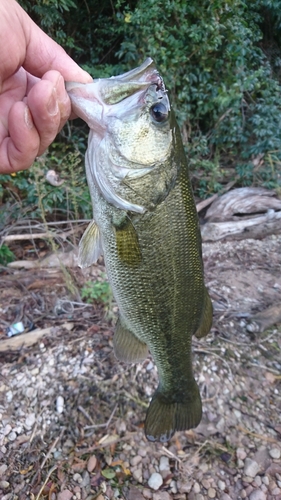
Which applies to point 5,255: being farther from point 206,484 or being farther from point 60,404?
point 206,484

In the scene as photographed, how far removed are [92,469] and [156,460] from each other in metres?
0.36

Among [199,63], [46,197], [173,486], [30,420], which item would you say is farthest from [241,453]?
[199,63]

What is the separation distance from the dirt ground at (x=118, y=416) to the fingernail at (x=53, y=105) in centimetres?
177

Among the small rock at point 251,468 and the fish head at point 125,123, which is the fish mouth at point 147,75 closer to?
the fish head at point 125,123

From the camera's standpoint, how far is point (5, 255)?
12.3ft

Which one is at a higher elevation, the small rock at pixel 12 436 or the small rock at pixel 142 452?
the small rock at pixel 12 436

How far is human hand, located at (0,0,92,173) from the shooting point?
1.23 meters

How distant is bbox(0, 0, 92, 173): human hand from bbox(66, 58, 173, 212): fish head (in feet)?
0.35

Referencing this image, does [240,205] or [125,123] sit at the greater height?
[125,123]

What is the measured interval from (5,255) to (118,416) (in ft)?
6.99

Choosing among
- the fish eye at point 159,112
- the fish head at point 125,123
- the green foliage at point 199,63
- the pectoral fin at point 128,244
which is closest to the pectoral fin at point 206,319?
the pectoral fin at point 128,244

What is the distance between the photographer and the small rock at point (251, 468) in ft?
6.82

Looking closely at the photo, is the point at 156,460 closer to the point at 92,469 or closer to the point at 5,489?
the point at 92,469

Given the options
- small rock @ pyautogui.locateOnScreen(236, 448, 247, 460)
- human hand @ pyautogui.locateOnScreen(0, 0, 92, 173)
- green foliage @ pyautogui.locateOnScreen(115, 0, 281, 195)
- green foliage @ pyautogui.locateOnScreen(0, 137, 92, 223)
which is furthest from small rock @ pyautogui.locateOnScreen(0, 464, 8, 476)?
green foliage @ pyautogui.locateOnScreen(115, 0, 281, 195)
